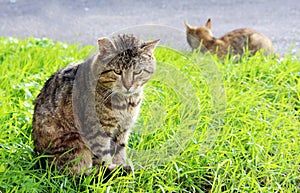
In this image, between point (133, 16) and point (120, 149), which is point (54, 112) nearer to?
point (120, 149)

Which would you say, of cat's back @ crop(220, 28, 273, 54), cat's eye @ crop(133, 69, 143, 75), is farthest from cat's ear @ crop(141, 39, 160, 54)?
cat's back @ crop(220, 28, 273, 54)

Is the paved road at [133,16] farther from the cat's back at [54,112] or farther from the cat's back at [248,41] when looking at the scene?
the cat's back at [54,112]

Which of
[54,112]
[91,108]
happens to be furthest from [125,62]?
[54,112]

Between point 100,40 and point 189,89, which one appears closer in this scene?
point 100,40

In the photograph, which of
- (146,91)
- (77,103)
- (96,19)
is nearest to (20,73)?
(146,91)

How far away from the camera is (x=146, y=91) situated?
347 cm

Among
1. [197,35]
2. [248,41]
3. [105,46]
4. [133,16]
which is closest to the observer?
[105,46]

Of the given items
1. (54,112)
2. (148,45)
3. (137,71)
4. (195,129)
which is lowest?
(195,129)

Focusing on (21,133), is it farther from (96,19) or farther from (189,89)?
(96,19)

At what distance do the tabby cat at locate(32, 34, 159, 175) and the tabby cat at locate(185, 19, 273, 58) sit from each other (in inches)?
78.0

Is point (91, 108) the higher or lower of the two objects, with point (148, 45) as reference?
lower

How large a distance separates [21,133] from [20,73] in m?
0.81

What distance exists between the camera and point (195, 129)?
3.17 m

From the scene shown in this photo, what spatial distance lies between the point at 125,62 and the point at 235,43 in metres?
2.37
